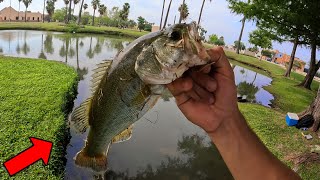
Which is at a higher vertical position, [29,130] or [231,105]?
[231,105]

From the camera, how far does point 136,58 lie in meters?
2.16

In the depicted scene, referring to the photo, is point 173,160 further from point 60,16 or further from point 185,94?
point 60,16

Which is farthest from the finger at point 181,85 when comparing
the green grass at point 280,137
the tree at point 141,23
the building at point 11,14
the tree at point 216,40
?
the building at point 11,14

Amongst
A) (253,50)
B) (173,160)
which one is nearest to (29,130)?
(173,160)

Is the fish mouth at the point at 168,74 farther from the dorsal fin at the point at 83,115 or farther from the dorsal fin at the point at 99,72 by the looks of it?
the dorsal fin at the point at 83,115

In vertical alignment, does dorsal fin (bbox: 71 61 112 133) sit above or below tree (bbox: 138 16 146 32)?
above

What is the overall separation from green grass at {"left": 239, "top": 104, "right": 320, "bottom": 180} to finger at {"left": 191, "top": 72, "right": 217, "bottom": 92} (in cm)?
594

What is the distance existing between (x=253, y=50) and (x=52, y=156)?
155 ft

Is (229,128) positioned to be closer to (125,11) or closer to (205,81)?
(205,81)

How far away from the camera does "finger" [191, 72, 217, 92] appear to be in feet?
6.39

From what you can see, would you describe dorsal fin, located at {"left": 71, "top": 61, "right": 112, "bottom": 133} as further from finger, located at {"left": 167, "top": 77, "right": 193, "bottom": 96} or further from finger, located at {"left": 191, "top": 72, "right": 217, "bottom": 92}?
finger, located at {"left": 191, "top": 72, "right": 217, "bottom": 92}

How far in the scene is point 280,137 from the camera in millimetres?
9836

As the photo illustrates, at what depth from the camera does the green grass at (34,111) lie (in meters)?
5.83
